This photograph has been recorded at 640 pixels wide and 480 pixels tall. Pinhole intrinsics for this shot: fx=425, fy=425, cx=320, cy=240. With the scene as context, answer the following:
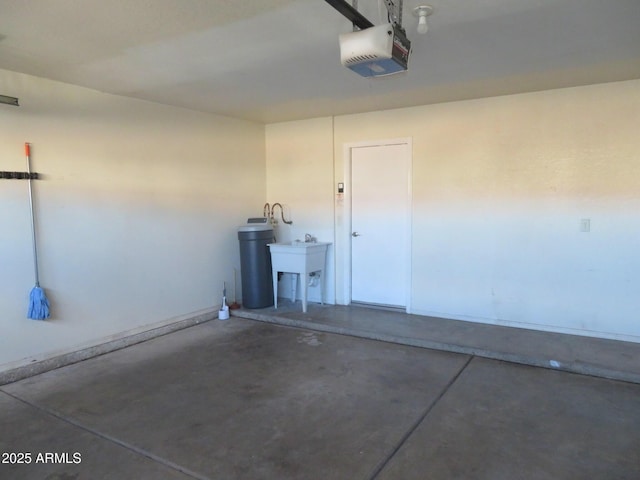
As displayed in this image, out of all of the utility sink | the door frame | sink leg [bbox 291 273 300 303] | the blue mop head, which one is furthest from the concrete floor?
sink leg [bbox 291 273 300 303]

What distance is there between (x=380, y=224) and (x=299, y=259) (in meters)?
1.10

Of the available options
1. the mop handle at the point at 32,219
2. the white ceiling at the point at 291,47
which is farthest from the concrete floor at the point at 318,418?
the white ceiling at the point at 291,47

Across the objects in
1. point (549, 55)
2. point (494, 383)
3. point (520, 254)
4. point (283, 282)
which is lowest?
point (494, 383)

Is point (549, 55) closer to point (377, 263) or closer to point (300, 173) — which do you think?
point (377, 263)

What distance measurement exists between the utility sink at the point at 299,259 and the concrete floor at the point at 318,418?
1.26m

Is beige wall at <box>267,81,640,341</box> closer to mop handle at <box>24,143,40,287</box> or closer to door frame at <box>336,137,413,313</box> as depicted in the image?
door frame at <box>336,137,413,313</box>

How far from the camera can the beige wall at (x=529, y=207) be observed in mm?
3992

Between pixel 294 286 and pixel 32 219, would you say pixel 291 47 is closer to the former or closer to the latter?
pixel 32 219

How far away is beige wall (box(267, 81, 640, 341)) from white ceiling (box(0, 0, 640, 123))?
0.33 m

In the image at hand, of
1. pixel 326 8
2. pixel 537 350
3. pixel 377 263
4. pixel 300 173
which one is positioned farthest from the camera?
pixel 300 173

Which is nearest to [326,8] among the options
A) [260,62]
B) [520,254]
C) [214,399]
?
[260,62]

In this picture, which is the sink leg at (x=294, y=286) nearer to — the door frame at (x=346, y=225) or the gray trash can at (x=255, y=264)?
the gray trash can at (x=255, y=264)

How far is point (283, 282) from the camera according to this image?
236 inches

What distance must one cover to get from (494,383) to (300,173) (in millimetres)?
3570
